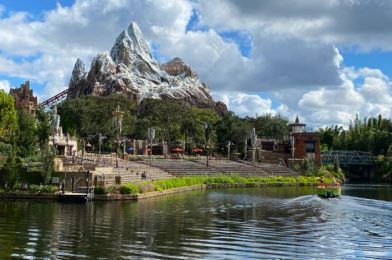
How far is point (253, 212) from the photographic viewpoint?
40.3 m

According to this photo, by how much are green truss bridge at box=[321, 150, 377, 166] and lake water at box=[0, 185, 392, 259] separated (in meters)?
79.0

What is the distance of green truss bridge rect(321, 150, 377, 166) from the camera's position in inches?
4863

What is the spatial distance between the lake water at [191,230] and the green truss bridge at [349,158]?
7897 centimetres

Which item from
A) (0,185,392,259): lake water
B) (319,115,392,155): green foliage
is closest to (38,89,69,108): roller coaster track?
(319,115,392,155): green foliage

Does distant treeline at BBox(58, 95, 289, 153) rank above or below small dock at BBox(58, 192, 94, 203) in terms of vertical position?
above

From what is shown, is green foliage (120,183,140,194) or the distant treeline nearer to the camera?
green foliage (120,183,140,194)

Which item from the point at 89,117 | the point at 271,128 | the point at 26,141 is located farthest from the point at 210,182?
the point at 271,128

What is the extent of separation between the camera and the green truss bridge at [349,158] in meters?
124

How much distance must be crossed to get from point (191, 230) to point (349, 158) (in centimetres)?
10497

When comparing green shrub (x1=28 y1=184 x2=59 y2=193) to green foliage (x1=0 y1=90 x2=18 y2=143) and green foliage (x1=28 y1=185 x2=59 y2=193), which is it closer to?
green foliage (x1=28 y1=185 x2=59 y2=193)

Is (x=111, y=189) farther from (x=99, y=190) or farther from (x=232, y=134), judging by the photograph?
(x=232, y=134)

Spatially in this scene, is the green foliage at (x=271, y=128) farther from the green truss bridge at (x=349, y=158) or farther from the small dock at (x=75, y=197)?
the small dock at (x=75, y=197)

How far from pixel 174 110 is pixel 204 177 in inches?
2294

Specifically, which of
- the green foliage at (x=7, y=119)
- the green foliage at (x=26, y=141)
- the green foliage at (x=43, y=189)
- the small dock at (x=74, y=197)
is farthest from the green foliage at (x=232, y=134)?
the small dock at (x=74, y=197)
